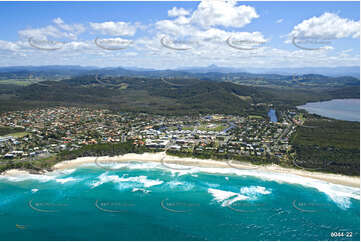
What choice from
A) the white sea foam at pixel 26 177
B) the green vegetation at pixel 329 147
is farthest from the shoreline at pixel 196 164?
the green vegetation at pixel 329 147

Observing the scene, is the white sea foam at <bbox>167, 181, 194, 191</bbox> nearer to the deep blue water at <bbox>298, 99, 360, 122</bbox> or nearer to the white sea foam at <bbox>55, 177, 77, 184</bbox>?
the white sea foam at <bbox>55, 177, 77, 184</bbox>

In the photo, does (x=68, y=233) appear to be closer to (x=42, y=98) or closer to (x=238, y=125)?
(x=238, y=125)

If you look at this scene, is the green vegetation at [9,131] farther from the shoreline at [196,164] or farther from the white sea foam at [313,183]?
the white sea foam at [313,183]

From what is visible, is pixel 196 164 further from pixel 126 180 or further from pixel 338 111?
pixel 338 111

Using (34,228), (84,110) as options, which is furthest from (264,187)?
(84,110)

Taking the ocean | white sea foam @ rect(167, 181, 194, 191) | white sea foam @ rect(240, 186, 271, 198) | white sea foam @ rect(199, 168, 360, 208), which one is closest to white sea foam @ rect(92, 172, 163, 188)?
the ocean

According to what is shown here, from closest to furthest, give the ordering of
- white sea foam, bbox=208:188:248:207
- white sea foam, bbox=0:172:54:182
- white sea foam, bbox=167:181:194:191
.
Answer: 1. white sea foam, bbox=208:188:248:207
2. white sea foam, bbox=167:181:194:191
3. white sea foam, bbox=0:172:54:182
